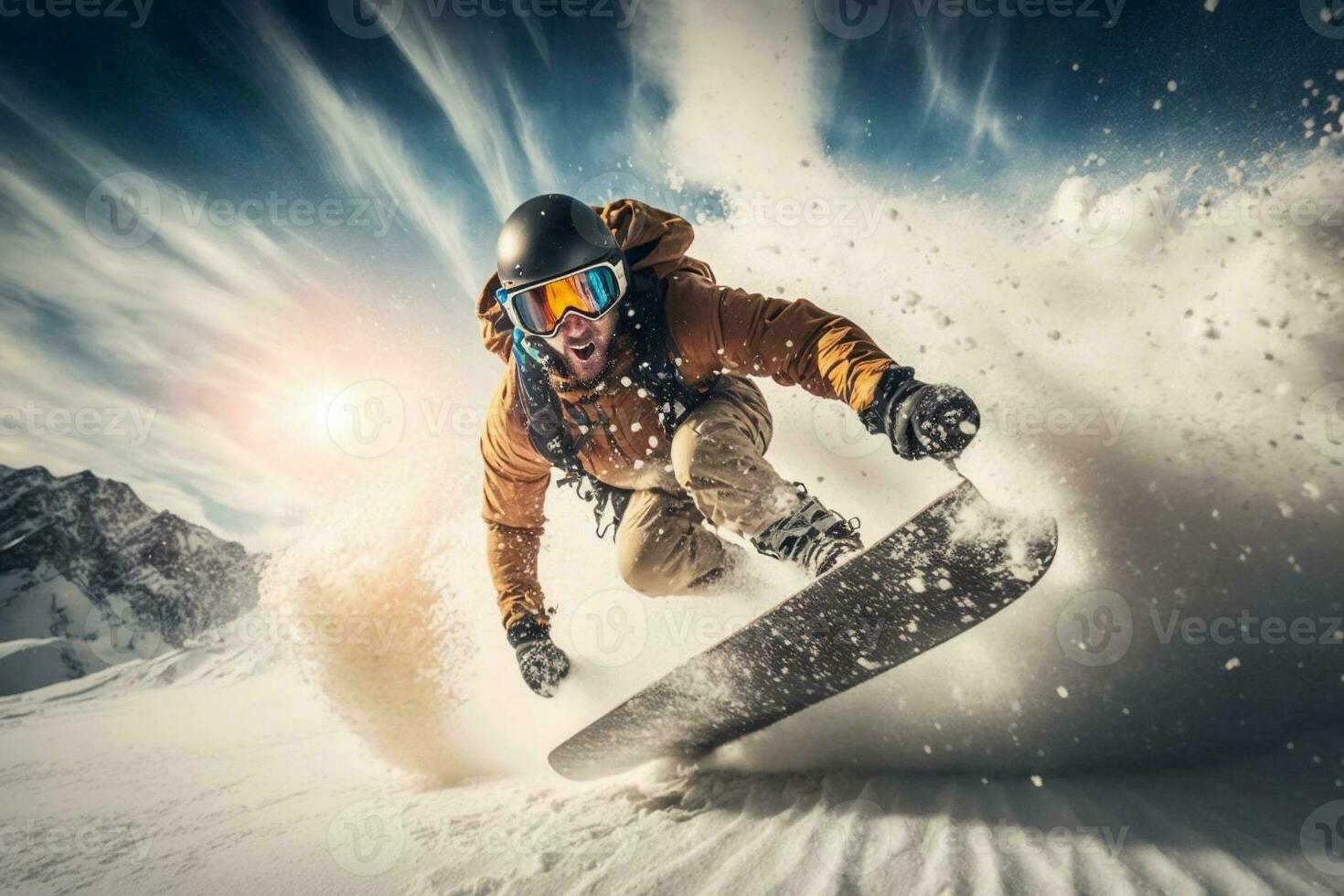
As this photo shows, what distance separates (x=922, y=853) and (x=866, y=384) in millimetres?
1876

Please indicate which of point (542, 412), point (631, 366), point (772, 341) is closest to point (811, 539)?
point (772, 341)

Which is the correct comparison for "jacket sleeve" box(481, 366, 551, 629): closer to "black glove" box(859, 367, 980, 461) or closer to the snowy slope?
the snowy slope

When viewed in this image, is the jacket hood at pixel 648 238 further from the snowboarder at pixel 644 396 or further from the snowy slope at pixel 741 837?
the snowy slope at pixel 741 837

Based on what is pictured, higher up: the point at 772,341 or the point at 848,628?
the point at 772,341

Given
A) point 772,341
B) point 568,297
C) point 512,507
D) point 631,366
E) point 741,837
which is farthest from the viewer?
point 512,507

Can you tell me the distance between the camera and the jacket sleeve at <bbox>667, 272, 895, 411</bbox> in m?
2.37

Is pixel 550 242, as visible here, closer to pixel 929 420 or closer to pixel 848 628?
pixel 929 420

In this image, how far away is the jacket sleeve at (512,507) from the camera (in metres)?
3.56

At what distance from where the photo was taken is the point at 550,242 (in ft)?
9.59

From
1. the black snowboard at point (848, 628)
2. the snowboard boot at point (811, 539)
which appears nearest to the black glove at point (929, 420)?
the black snowboard at point (848, 628)

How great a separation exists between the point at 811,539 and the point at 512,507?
85.3 inches

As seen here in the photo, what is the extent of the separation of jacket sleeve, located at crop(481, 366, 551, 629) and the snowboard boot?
1.76 meters

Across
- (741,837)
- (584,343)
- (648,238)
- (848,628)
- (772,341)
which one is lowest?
(741,837)

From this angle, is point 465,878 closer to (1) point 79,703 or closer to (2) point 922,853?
(2) point 922,853
